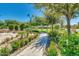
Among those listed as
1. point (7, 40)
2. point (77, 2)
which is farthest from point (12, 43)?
point (77, 2)

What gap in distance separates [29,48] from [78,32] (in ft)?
1.63

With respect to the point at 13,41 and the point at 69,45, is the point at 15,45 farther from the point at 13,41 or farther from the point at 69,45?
the point at 69,45

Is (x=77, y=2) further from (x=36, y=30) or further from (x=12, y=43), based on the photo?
(x=12, y=43)

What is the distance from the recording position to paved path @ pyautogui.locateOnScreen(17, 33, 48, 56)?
6.29 ft

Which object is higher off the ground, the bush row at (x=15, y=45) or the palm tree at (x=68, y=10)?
the palm tree at (x=68, y=10)

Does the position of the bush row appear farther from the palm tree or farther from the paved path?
the palm tree

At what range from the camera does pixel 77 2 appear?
191 centimetres

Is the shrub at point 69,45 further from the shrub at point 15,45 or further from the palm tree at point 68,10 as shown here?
the shrub at point 15,45

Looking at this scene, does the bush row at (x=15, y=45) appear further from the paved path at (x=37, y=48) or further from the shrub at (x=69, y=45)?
the shrub at (x=69, y=45)

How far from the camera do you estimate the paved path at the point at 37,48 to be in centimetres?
→ 192

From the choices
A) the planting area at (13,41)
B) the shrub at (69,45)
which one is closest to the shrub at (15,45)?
the planting area at (13,41)

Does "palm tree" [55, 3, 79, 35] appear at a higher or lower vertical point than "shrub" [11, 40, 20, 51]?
higher

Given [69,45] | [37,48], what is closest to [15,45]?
[37,48]

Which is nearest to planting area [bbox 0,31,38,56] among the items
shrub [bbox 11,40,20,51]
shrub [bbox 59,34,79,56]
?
shrub [bbox 11,40,20,51]
